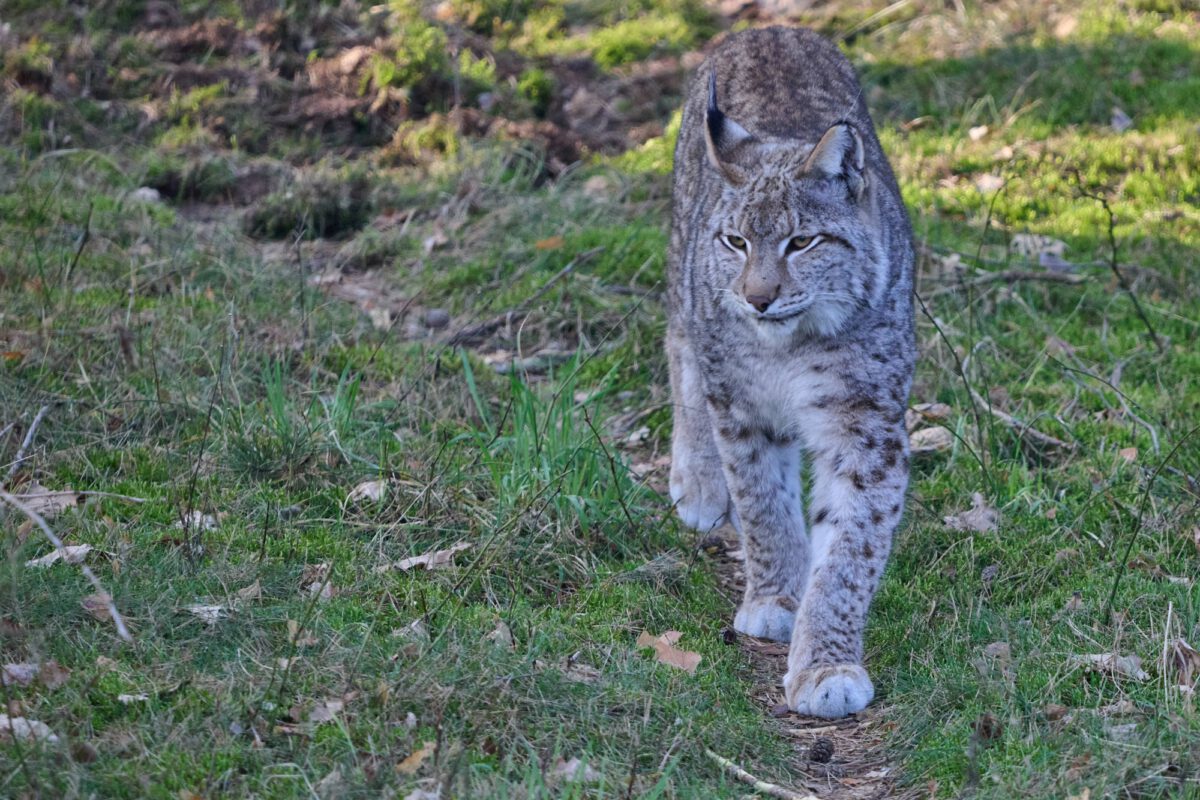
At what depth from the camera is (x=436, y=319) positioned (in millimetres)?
7871

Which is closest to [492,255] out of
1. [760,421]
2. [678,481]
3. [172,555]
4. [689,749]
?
[678,481]

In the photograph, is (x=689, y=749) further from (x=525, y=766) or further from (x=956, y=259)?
(x=956, y=259)

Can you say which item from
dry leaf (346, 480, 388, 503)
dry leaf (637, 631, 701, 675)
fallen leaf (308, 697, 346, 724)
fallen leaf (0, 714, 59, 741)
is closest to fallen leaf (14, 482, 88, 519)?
dry leaf (346, 480, 388, 503)

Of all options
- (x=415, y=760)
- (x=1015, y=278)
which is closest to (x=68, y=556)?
(x=415, y=760)

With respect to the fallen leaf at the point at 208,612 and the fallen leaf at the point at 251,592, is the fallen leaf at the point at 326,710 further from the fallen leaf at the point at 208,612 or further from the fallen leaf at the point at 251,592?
the fallen leaf at the point at 251,592

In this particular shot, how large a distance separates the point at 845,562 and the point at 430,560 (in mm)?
1453

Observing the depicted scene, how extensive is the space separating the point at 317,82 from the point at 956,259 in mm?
5357

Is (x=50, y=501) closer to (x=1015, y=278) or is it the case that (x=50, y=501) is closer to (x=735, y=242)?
(x=735, y=242)

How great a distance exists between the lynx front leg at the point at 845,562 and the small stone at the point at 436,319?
3.25 meters

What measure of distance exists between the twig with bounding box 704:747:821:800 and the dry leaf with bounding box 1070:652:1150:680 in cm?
102

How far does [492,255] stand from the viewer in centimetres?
842

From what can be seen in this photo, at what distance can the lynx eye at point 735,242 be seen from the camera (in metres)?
5.12

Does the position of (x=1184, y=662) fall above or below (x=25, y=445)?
below

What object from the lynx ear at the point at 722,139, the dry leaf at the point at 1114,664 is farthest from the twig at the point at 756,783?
the lynx ear at the point at 722,139
